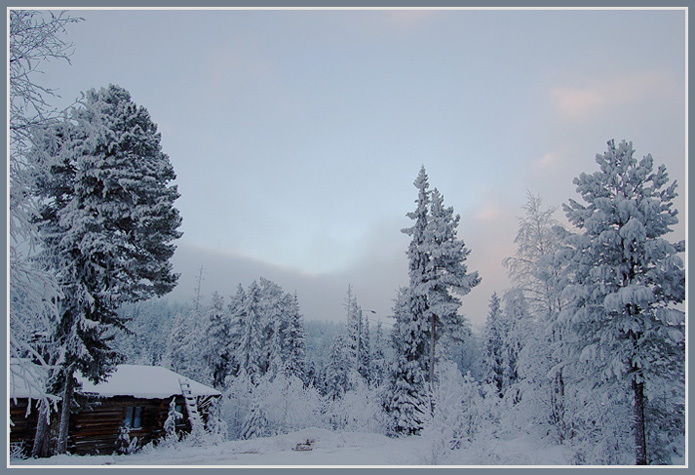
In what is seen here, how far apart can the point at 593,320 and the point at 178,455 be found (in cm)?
1678

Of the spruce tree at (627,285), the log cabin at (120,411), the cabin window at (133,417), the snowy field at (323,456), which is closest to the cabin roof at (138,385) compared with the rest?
the log cabin at (120,411)

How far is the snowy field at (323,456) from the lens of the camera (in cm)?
1169

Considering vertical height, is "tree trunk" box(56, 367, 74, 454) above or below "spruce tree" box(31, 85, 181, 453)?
below

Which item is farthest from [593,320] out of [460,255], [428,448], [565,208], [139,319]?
[139,319]

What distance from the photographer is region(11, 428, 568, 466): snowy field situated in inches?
460

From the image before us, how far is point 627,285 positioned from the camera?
14.3 m

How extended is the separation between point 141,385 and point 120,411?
1.76 metres

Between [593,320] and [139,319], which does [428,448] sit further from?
[139,319]

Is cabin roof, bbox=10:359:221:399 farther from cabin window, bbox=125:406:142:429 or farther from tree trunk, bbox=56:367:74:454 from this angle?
tree trunk, bbox=56:367:74:454

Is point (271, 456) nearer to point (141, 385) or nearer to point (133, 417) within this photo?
point (141, 385)

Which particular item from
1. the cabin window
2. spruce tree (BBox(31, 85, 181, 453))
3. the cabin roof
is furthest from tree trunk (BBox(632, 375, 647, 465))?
the cabin window

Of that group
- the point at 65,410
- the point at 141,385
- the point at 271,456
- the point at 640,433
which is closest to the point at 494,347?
the point at 640,433

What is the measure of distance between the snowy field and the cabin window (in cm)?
524

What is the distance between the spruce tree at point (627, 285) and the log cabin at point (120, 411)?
Result: 827 inches
